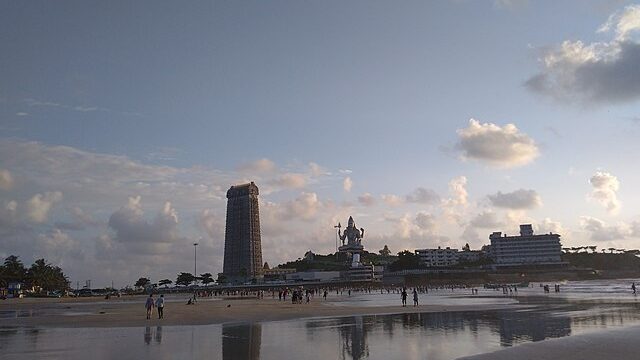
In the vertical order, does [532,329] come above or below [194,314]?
above

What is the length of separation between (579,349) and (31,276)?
170 meters

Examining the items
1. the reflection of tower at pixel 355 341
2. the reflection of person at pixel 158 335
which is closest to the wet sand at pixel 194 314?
the reflection of person at pixel 158 335

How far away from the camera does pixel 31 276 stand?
503 ft

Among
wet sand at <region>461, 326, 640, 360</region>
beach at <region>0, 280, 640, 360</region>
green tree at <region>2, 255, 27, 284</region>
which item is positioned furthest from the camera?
green tree at <region>2, 255, 27, 284</region>

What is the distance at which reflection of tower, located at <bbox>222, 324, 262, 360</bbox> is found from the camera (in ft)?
60.9

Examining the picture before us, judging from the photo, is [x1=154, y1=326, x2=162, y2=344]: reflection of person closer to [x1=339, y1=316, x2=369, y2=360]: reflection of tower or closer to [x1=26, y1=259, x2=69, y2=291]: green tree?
[x1=339, y1=316, x2=369, y2=360]: reflection of tower

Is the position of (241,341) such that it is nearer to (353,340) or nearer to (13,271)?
(353,340)

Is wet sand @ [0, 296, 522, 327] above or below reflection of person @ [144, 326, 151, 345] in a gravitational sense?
below

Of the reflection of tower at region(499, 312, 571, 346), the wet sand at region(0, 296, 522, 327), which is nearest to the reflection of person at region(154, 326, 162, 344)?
the wet sand at region(0, 296, 522, 327)

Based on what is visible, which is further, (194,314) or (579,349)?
(194,314)

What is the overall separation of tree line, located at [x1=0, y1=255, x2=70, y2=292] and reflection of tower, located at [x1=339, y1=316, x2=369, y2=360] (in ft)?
477

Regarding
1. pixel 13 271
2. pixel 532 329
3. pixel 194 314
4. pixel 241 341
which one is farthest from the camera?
pixel 13 271

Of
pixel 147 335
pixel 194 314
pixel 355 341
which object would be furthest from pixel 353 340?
pixel 194 314

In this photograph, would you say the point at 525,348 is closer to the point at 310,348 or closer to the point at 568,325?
the point at 310,348
